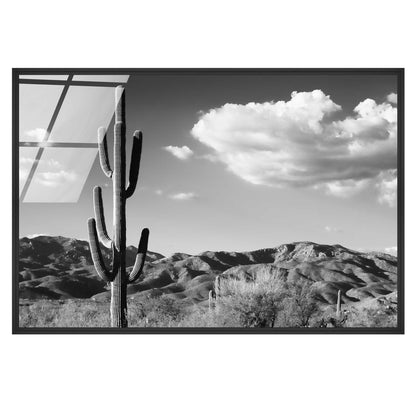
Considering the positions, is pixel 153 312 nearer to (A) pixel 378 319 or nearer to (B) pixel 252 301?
(B) pixel 252 301

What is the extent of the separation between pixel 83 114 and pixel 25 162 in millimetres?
968

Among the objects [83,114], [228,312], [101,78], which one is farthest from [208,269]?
[101,78]

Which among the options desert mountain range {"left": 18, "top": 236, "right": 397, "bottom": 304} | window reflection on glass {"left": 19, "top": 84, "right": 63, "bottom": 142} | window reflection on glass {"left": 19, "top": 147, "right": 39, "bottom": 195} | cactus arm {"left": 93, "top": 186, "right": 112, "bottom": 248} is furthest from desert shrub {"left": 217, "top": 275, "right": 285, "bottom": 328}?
window reflection on glass {"left": 19, "top": 84, "right": 63, "bottom": 142}

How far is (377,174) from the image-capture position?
29.3ft

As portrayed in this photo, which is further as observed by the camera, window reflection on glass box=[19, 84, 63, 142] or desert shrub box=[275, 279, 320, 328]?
desert shrub box=[275, 279, 320, 328]

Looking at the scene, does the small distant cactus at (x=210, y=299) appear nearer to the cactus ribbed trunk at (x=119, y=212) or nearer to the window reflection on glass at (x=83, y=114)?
the cactus ribbed trunk at (x=119, y=212)

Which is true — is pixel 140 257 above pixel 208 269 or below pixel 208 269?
above

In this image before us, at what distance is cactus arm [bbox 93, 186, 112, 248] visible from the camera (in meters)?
8.86

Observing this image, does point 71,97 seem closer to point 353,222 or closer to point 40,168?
point 40,168

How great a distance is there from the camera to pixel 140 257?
8953 millimetres

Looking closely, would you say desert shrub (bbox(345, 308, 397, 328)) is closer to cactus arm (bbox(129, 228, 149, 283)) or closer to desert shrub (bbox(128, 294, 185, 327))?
desert shrub (bbox(128, 294, 185, 327))

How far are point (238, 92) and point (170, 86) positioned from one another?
878mm

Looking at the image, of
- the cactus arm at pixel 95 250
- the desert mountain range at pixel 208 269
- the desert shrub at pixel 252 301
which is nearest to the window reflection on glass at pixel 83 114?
the cactus arm at pixel 95 250
